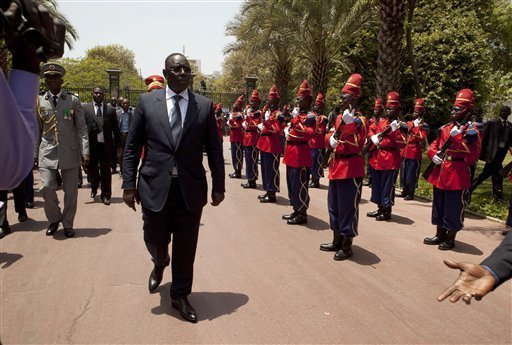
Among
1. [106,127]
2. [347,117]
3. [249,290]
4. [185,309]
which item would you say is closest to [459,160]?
[347,117]

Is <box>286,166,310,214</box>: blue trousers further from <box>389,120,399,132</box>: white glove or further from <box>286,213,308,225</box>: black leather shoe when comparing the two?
<box>389,120,399,132</box>: white glove

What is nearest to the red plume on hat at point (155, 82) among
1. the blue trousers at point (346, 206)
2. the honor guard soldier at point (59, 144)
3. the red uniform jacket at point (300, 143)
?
the honor guard soldier at point (59, 144)

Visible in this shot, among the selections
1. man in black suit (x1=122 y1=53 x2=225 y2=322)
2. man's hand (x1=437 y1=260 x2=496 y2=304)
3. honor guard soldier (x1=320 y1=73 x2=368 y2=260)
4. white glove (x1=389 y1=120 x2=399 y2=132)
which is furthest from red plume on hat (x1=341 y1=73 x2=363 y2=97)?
man's hand (x1=437 y1=260 x2=496 y2=304)

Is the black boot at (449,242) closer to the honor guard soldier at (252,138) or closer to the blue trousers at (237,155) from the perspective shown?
the honor guard soldier at (252,138)

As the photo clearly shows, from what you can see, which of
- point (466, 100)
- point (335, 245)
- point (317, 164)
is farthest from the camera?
point (317, 164)

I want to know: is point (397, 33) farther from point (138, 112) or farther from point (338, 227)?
point (138, 112)

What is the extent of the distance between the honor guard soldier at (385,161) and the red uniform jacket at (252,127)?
3277mm

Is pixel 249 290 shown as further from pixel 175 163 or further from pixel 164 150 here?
pixel 164 150

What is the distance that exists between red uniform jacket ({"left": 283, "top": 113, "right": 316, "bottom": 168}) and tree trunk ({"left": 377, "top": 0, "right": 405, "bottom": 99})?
632cm

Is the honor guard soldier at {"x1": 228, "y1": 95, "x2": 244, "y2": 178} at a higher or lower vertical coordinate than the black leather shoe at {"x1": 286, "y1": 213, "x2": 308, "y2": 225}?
higher

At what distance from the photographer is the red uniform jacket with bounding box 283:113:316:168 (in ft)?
22.8

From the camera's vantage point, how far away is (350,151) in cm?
534

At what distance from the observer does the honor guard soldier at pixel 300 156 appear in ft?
22.8

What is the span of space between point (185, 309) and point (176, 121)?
166cm
